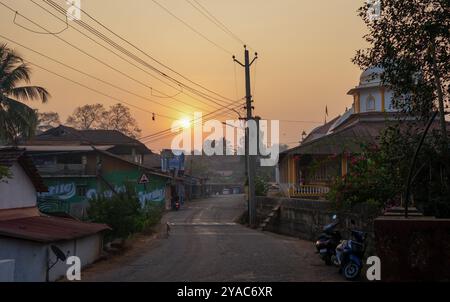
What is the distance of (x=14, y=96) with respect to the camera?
94.9 feet

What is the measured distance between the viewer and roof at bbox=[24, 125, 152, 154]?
50.2 m

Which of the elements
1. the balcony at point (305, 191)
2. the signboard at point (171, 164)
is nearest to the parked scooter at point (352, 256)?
the balcony at point (305, 191)

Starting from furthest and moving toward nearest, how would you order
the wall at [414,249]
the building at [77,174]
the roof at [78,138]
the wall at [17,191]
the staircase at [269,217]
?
the roof at [78,138]
the building at [77,174]
the staircase at [269,217]
the wall at [17,191]
the wall at [414,249]

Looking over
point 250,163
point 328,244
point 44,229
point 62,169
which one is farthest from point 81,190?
point 328,244

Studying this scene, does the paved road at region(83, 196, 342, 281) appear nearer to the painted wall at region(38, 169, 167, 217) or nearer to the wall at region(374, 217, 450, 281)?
the wall at region(374, 217, 450, 281)

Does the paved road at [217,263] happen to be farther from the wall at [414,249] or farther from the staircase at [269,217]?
the staircase at [269,217]

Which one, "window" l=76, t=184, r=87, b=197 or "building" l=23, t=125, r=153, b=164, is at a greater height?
"building" l=23, t=125, r=153, b=164

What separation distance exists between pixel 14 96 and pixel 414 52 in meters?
22.5

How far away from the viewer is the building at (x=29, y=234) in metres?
14.6

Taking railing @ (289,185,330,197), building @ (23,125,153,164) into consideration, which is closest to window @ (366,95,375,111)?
railing @ (289,185,330,197)

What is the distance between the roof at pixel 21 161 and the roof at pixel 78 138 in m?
27.7

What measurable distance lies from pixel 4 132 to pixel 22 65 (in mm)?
3493

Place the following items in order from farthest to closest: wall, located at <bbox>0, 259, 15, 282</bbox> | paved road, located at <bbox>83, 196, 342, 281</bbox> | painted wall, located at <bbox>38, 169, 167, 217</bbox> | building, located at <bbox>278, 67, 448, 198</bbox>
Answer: painted wall, located at <bbox>38, 169, 167, 217</bbox> < building, located at <bbox>278, 67, 448, 198</bbox> < paved road, located at <bbox>83, 196, 342, 281</bbox> < wall, located at <bbox>0, 259, 15, 282</bbox>

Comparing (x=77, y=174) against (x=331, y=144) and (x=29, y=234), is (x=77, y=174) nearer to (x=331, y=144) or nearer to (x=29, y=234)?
(x=331, y=144)
